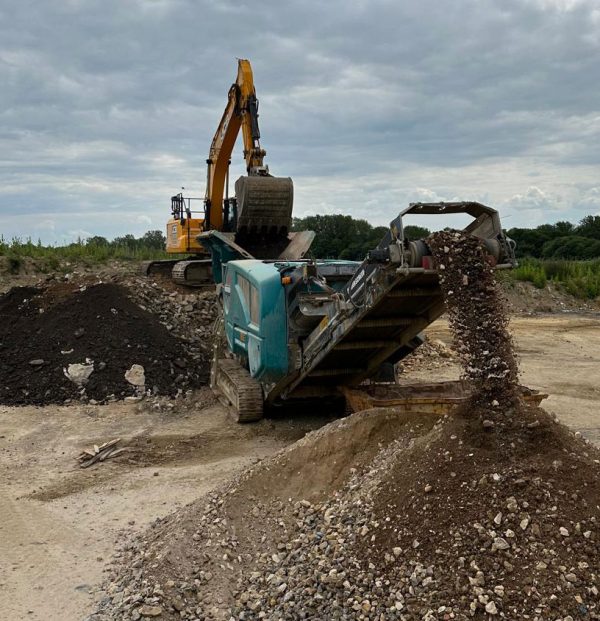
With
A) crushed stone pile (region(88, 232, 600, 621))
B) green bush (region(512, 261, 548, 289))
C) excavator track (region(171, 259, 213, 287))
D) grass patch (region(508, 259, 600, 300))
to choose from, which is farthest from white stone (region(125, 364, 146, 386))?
green bush (region(512, 261, 548, 289))

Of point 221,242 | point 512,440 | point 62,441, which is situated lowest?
point 62,441

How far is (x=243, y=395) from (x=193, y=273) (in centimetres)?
566

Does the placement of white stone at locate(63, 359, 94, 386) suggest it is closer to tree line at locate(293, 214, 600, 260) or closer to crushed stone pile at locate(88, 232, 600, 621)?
crushed stone pile at locate(88, 232, 600, 621)

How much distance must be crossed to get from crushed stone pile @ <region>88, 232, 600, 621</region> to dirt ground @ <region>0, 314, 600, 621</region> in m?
0.39

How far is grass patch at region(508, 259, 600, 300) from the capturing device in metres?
22.1

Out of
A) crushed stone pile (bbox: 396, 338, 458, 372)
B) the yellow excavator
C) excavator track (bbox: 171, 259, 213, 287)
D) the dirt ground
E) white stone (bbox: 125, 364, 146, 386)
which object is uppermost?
the yellow excavator

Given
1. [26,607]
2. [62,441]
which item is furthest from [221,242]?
[26,607]

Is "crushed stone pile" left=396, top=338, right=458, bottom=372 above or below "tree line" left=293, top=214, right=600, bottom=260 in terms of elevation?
below

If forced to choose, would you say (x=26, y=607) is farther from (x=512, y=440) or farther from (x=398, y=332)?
(x=398, y=332)

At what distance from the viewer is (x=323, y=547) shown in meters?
4.18

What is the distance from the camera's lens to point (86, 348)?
34.1 feet

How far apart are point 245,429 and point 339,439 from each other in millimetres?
2924

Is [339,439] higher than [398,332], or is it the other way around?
[398,332]

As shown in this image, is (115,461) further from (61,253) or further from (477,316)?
(61,253)
